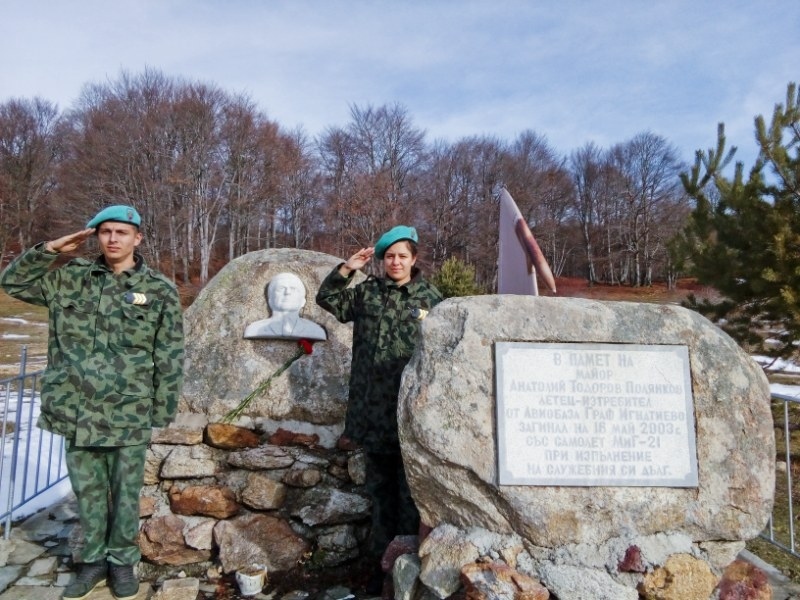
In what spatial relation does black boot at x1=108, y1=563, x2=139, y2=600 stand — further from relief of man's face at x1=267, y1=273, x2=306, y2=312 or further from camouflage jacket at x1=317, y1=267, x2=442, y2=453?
relief of man's face at x1=267, y1=273, x2=306, y2=312

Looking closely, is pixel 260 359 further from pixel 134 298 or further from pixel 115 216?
pixel 115 216

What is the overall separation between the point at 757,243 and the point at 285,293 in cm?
460

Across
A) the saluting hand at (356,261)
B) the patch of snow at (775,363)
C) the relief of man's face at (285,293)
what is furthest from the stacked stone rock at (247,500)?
the patch of snow at (775,363)

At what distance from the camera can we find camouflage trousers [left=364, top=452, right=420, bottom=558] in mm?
3037

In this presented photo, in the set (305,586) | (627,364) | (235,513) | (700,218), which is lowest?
(305,586)

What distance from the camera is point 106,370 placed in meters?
2.68

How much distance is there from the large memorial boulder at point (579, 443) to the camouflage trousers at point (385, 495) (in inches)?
22.5

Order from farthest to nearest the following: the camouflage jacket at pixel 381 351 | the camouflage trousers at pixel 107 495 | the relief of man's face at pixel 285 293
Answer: the relief of man's face at pixel 285 293 < the camouflage jacket at pixel 381 351 < the camouflage trousers at pixel 107 495

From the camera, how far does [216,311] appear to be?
387 centimetres

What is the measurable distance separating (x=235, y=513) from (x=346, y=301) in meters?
1.51

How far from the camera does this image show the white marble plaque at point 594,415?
2330 millimetres

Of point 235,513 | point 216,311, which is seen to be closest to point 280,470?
Answer: point 235,513

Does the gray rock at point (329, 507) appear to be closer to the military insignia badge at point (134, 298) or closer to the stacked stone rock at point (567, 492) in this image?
the stacked stone rock at point (567, 492)

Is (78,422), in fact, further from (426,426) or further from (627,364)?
(627,364)
